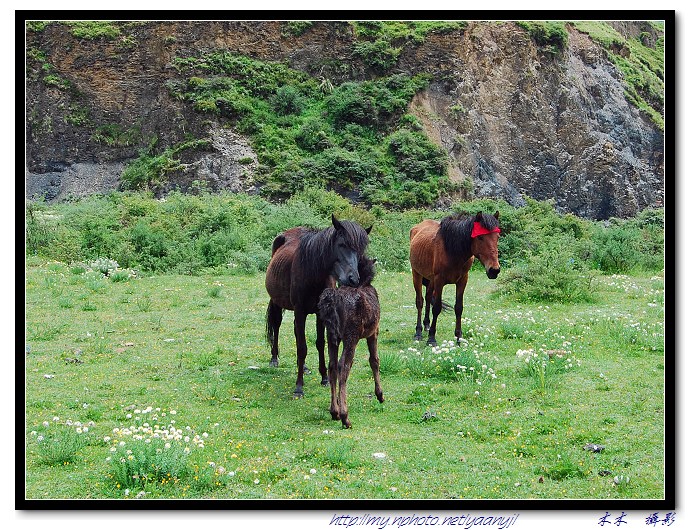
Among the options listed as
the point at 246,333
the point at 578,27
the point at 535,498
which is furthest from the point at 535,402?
the point at 578,27

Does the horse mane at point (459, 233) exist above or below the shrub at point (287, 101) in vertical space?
below

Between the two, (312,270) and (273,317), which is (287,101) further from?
(312,270)

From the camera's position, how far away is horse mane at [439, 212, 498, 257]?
11102 mm

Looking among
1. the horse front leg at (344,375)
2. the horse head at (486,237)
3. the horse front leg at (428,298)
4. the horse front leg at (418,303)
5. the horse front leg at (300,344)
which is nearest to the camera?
the horse front leg at (344,375)

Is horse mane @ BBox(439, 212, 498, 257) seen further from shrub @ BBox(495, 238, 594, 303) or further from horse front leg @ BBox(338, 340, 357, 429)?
shrub @ BBox(495, 238, 594, 303)

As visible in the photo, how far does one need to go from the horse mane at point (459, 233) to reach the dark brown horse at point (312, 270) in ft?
8.82

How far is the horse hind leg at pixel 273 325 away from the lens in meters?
10.3

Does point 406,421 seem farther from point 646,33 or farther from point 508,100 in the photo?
point 646,33

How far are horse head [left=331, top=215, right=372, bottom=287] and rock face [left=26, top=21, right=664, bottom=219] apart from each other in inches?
1113

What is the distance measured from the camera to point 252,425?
25.7ft

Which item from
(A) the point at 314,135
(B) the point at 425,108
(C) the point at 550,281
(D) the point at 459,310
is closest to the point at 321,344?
(D) the point at 459,310

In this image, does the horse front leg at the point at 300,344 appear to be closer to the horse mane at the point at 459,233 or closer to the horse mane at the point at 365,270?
the horse mane at the point at 365,270

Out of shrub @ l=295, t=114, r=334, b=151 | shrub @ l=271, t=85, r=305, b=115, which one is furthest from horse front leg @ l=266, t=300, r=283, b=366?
shrub @ l=271, t=85, r=305, b=115

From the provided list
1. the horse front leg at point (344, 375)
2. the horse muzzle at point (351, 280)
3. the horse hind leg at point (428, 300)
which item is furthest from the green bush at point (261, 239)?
the horse front leg at point (344, 375)
